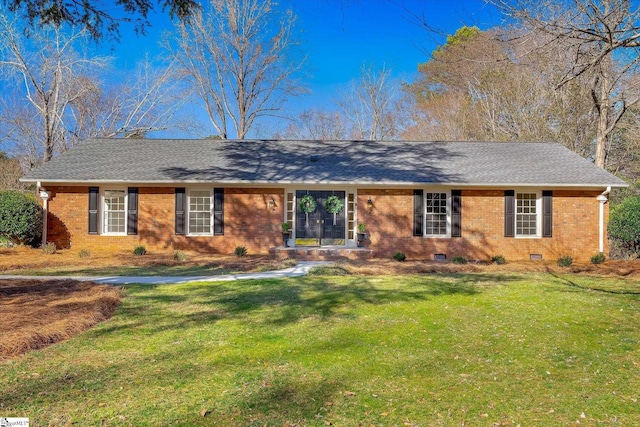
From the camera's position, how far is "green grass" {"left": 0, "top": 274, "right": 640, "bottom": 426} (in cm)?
322

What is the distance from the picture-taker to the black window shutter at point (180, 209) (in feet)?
45.6

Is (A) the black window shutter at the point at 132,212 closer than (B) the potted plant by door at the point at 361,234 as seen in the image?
No

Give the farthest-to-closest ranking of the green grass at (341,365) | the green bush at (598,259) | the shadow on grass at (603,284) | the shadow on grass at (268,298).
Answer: the green bush at (598,259), the shadow on grass at (603,284), the shadow on grass at (268,298), the green grass at (341,365)

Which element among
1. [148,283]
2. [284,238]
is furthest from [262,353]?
[284,238]

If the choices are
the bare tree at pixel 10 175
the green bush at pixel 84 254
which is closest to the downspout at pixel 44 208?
the green bush at pixel 84 254

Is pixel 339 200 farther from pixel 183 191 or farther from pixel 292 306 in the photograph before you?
pixel 292 306

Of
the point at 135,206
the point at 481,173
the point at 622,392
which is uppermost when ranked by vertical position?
the point at 481,173

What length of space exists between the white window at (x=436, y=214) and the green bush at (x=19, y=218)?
41.9 feet

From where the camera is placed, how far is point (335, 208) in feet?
46.1

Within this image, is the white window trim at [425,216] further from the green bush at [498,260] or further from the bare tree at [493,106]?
the bare tree at [493,106]

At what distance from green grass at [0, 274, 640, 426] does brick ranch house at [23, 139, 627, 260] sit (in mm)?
6644

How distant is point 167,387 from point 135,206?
1150 centimetres

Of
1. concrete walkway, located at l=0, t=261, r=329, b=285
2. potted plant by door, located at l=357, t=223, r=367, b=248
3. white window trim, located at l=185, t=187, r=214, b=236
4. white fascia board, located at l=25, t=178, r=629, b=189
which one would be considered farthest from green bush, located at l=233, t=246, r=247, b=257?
potted plant by door, located at l=357, t=223, r=367, b=248

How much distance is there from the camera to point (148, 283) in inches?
342
